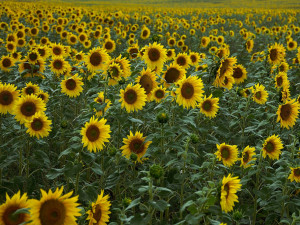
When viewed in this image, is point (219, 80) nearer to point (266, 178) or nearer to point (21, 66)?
point (266, 178)

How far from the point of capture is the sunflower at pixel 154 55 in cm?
433

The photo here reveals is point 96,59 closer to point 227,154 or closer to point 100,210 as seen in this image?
point 227,154

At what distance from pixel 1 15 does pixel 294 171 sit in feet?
50.4

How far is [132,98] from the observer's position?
3.58 metres

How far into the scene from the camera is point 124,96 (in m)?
3.56

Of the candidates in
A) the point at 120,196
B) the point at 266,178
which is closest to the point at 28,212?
the point at 120,196

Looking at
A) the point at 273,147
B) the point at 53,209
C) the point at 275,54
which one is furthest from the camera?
the point at 275,54

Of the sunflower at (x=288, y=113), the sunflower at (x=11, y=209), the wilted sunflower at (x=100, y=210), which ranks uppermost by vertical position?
the sunflower at (x=11, y=209)

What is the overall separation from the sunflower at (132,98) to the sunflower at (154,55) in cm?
86

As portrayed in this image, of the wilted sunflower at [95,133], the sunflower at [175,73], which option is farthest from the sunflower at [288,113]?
the wilted sunflower at [95,133]

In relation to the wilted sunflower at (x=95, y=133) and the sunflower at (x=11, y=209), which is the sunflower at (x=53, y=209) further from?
the wilted sunflower at (x=95, y=133)

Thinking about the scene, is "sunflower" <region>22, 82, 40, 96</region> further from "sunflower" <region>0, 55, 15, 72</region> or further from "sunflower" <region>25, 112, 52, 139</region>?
"sunflower" <region>0, 55, 15, 72</region>

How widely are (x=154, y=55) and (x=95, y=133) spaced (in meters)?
1.72

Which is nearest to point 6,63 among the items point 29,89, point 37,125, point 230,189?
point 29,89
